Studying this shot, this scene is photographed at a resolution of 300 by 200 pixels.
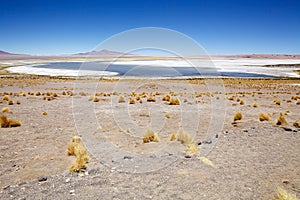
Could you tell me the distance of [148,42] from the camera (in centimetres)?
785

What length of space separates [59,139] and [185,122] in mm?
5314

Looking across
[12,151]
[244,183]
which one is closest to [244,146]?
[244,183]

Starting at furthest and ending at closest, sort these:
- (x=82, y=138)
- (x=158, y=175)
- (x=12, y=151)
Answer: (x=82, y=138)
(x=12, y=151)
(x=158, y=175)

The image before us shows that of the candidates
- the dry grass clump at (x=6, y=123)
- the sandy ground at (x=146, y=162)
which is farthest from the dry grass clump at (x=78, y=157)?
the dry grass clump at (x=6, y=123)

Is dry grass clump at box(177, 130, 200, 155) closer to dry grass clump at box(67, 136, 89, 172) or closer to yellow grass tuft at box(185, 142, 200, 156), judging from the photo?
yellow grass tuft at box(185, 142, 200, 156)

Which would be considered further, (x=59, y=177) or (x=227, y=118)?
(x=227, y=118)

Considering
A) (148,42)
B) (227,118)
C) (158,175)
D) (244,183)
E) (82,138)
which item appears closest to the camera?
(244,183)

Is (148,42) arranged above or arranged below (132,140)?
above

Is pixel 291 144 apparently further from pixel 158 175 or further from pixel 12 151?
pixel 12 151

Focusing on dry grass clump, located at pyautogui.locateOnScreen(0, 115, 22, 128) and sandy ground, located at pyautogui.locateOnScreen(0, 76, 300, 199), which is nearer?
sandy ground, located at pyautogui.locateOnScreen(0, 76, 300, 199)

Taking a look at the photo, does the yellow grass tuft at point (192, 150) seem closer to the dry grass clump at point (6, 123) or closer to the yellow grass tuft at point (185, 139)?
the yellow grass tuft at point (185, 139)

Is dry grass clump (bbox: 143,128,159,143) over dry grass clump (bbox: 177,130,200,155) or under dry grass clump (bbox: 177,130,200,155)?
under

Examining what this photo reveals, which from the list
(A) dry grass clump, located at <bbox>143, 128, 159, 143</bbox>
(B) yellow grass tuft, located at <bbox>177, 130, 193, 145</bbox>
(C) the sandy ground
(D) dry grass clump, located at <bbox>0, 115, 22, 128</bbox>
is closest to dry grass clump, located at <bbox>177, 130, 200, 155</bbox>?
(B) yellow grass tuft, located at <bbox>177, 130, 193, 145</bbox>

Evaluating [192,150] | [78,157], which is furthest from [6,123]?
[192,150]
